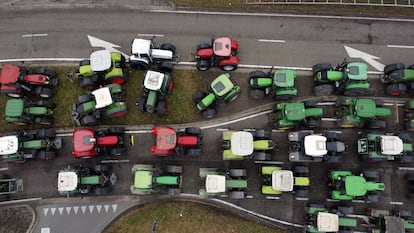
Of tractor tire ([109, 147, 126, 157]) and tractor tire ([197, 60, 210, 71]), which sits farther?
tractor tire ([197, 60, 210, 71])

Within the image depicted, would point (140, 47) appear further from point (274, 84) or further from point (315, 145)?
point (315, 145)

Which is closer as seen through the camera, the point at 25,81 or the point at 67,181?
the point at 67,181

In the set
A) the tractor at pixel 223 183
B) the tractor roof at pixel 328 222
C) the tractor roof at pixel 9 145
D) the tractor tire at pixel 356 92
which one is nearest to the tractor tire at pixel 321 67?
the tractor tire at pixel 356 92

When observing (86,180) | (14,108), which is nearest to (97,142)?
(86,180)

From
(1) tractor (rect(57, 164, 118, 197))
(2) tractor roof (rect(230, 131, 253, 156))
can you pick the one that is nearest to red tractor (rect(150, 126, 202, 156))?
(2) tractor roof (rect(230, 131, 253, 156))

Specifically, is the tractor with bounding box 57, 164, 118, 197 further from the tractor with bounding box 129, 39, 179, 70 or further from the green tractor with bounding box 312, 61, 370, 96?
the green tractor with bounding box 312, 61, 370, 96

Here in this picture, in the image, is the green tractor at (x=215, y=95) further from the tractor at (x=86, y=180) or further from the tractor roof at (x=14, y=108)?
the tractor roof at (x=14, y=108)

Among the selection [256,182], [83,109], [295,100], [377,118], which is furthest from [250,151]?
[83,109]
